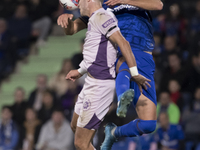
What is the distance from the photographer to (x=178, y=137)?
7.25 meters

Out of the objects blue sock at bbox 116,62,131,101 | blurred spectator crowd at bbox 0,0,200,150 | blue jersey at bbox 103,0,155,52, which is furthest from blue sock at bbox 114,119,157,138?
blurred spectator crowd at bbox 0,0,200,150

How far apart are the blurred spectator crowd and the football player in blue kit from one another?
3018 millimetres

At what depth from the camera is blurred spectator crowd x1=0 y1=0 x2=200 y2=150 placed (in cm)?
742

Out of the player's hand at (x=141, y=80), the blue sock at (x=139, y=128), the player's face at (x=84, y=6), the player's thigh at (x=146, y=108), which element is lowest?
the blue sock at (x=139, y=128)

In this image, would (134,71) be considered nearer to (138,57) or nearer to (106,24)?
(138,57)

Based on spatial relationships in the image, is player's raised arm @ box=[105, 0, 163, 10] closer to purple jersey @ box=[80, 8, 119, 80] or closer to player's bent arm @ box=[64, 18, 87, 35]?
purple jersey @ box=[80, 8, 119, 80]

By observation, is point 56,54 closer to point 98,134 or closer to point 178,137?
point 98,134

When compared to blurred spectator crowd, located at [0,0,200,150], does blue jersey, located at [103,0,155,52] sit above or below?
above

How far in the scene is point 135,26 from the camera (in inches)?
173

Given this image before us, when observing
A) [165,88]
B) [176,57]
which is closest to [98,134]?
[165,88]

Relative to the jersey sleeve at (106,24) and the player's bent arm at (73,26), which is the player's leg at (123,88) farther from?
the player's bent arm at (73,26)

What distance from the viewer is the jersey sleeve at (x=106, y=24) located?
404 centimetres

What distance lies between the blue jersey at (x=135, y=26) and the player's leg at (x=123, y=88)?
0.81 feet

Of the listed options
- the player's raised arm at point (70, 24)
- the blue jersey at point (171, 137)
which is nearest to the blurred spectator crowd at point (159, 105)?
the blue jersey at point (171, 137)
